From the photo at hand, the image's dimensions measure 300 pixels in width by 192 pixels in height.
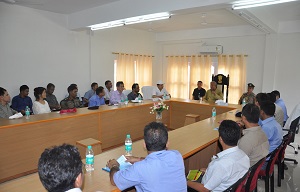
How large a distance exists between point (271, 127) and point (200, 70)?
5910 millimetres

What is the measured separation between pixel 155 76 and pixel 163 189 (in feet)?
27.9

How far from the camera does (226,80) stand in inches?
308

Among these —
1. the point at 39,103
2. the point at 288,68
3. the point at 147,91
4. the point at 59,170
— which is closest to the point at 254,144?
the point at 59,170

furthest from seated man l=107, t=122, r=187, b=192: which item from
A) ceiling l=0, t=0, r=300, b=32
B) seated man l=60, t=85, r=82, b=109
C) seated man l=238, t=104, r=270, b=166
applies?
seated man l=60, t=85, r=82, b=109

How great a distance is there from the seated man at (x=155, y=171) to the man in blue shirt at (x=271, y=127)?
1.82 metres

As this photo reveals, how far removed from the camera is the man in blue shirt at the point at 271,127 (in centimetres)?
303

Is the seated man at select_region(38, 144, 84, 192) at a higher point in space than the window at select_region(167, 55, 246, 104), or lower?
lower

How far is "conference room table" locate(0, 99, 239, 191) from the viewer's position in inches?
82.0

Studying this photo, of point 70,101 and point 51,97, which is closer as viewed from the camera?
point 70,101

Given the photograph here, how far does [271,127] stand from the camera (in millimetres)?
3021

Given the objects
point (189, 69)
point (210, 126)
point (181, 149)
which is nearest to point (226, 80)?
point (189, 69)

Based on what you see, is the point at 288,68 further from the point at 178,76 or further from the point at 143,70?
the point at 143,70

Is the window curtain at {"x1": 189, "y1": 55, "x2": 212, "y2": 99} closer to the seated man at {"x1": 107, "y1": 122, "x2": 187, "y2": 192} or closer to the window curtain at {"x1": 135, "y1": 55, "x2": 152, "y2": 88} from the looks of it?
the window curtain at {"x1": 135, "y1": 55, "x2": 152, "y2": 88}

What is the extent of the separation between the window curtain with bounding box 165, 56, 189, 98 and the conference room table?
3266 mm
